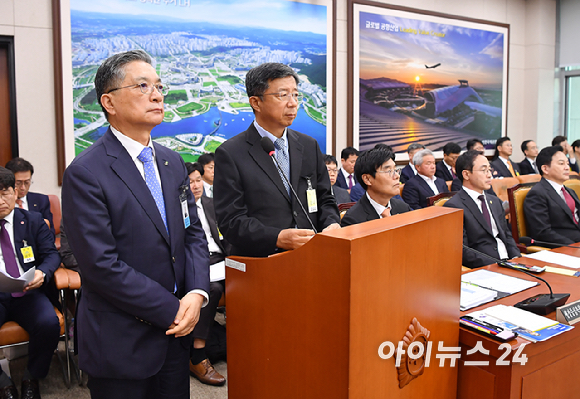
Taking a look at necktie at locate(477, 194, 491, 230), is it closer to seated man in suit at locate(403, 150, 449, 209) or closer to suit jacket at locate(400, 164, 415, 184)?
seated man in suit at locate(403, 150, 449, 209)

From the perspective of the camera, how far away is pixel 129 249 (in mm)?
1341

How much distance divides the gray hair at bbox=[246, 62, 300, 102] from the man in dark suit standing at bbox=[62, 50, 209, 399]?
0.41 metres

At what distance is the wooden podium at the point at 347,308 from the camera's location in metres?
1.06

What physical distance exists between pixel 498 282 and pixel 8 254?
8.49ft

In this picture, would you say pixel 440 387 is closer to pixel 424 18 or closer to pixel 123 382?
pixel 123 382

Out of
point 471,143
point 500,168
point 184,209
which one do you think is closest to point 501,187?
point 471,143

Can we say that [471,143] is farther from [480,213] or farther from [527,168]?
[480,213]

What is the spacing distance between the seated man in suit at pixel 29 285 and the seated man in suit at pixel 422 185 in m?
3.60

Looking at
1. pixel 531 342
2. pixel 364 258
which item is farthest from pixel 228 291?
pixel 531 342

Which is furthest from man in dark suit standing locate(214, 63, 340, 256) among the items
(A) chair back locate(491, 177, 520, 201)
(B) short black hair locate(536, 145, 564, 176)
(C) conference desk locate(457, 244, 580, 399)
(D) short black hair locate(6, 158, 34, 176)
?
(A) chair back locate(491, 177, 520, 201)

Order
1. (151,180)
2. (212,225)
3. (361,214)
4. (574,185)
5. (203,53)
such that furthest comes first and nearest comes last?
(203,53) < (574,185) < (212,225) < (361,214) < (151,180)

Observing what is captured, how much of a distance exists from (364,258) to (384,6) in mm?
6060

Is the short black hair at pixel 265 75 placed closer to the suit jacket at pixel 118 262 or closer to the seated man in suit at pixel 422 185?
the suit jacket at pixel 118 262

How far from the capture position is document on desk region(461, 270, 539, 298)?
202cm
